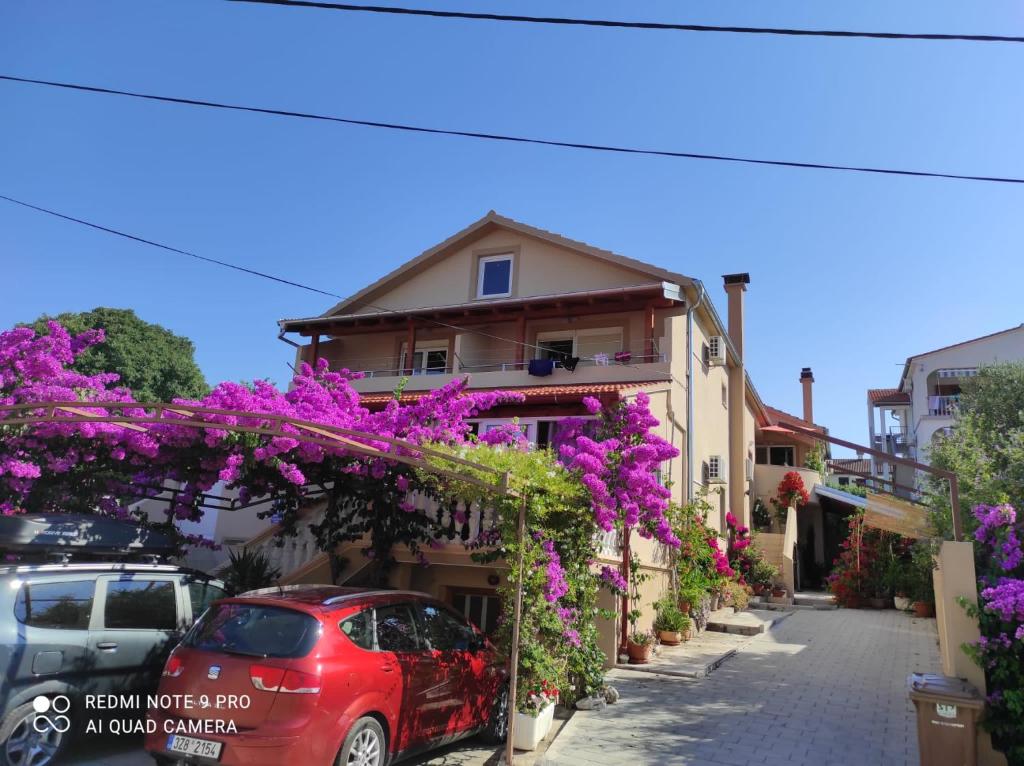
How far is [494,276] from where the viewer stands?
2033 cm

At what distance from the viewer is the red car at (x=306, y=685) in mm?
4996

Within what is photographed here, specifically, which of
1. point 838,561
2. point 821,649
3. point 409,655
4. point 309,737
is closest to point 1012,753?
point 409,655

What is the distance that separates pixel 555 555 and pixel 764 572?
15.6 m

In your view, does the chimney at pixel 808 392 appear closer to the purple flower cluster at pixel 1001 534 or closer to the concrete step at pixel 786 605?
the concrete step at pixel 786 605

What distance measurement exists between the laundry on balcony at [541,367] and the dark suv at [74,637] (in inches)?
440

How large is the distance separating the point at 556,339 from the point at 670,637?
8.82m

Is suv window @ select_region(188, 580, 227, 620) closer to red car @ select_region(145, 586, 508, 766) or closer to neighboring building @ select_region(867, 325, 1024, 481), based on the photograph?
red car @ select_region(145, 586, 508, 766)

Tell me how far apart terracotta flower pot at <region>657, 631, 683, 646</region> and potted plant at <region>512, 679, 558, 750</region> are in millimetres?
6506

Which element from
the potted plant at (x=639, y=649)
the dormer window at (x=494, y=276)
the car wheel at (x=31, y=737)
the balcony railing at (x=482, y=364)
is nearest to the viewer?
the car wheel at (x=31, y=737)

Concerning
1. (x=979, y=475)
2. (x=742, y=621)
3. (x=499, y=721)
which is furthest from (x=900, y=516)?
(x=499, y=721)

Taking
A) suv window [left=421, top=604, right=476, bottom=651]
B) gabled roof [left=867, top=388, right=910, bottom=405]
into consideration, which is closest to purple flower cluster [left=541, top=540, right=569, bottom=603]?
suv window [left=421, top=604, right=476, bottom=651]

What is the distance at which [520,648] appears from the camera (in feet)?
23.1

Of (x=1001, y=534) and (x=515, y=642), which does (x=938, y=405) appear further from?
(x=515, y=642)

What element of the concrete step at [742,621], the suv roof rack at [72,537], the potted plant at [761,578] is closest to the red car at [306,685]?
the suv roof rack at [72,537]
